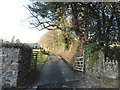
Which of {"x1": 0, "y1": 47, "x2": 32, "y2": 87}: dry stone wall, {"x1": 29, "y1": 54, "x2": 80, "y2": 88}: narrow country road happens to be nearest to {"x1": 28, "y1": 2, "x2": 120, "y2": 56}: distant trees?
{"x1": 29, "y1": 54, "x2": 80, "y2": 88}: narrow country road

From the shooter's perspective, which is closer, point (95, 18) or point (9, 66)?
point (9, 66)

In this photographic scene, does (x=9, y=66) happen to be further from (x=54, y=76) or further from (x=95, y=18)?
(x=95, y=18)

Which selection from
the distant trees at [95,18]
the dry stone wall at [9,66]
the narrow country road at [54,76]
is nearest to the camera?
the dry stone wall at [9,66]

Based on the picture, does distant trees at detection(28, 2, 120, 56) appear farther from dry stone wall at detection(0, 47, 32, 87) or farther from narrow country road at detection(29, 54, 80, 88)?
dry stone wall at detection(0, 47, 32, 87)

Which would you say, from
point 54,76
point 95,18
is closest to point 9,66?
point 54,76

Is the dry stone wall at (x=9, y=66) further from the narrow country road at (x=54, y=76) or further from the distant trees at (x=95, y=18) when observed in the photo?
the distant trees at (x=95, y=18)

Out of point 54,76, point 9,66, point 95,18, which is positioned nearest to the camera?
point 9,66

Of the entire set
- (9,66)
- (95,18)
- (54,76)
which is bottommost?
(54,76)

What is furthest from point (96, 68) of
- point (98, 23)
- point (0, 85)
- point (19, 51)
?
point (0, 85)

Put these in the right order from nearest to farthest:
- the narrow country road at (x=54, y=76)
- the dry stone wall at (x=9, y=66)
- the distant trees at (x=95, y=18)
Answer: the dry stone wall at (x=9, y=66)
the narrow country road at (x=54, y=76)
the distant trees at (x=95, y=18)

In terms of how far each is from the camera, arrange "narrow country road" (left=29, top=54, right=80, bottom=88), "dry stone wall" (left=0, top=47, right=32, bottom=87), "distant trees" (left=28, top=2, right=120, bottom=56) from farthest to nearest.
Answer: "distant trees" (left=28, top=2, right=120, bottom=56) < "narrow country road" (left=29, top=54, right=80, bottom=88) < "dry stone wall" (left=0, top=47, right=32, bottom=87)

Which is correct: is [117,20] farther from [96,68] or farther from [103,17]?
[96,68]

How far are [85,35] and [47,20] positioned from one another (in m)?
3.45

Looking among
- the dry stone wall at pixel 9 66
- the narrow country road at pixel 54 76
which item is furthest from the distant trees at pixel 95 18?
the dry stone wall at pixel 9 66
